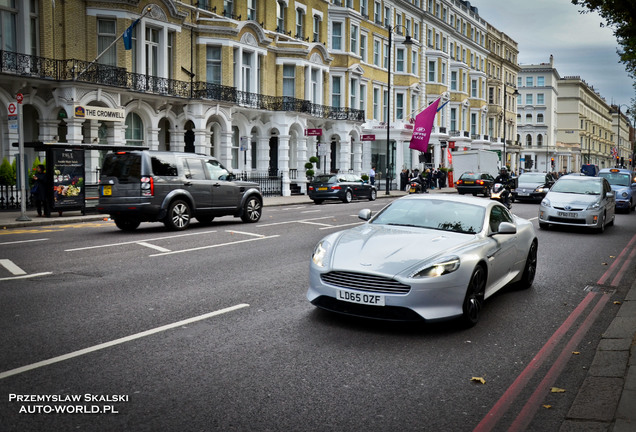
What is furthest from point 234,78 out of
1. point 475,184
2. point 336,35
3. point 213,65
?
point 475,184

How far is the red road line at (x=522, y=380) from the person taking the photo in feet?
14.9

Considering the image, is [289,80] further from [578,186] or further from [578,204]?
[578,204]

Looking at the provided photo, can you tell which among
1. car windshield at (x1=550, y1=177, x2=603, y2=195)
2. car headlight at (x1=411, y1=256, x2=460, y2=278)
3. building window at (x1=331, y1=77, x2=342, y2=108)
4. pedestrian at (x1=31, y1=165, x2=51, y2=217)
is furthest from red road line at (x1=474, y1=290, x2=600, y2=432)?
building window at (x1=331, y1=77, x2=342, y2=108)

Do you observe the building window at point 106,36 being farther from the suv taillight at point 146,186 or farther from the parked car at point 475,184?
the parked car at point 475,184

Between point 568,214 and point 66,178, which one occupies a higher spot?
point 66,178

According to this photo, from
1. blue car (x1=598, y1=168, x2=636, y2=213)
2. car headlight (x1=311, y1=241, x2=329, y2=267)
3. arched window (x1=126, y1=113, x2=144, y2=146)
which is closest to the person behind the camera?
car headlight (x1=311, y1=241, x2=329, y2=267)

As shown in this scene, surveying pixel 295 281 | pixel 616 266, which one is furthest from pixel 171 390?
pixel 616 266

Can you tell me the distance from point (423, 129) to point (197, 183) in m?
25.0

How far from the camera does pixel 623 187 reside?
91.1 ft

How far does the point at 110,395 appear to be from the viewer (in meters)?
4.78

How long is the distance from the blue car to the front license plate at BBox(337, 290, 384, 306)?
2388 centimetres

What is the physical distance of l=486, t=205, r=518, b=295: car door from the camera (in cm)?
784

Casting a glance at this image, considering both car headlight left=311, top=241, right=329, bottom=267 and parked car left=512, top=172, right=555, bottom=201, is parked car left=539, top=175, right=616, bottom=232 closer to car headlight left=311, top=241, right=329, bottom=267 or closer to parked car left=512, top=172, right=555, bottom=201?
car headlight left=311, top=241, right=329, bottom=267

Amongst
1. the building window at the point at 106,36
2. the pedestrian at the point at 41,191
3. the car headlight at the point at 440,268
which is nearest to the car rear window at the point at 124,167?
the pedestrian at the point at 41,191
